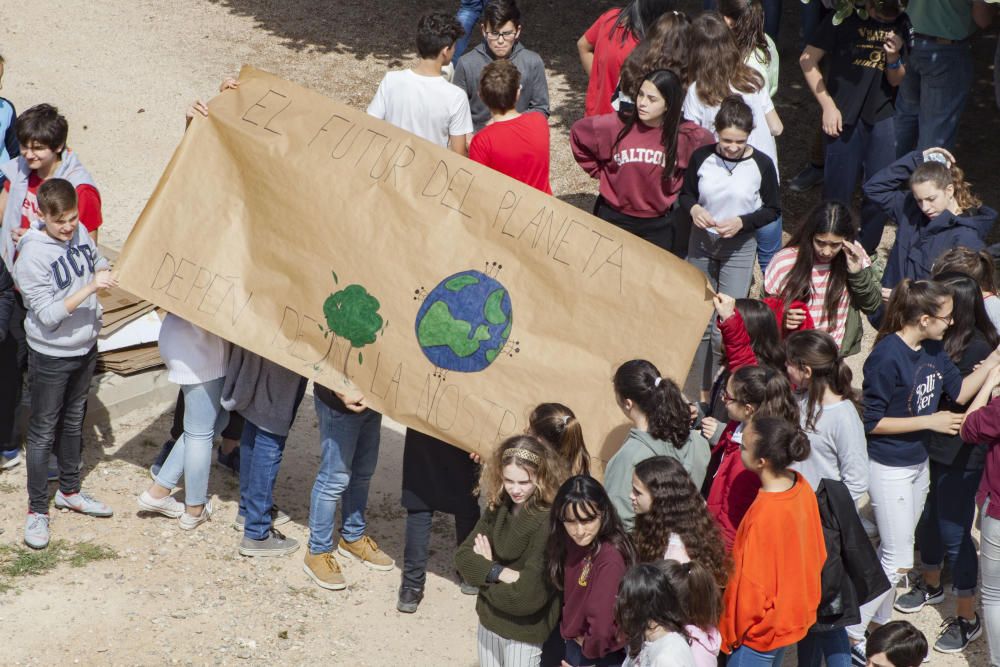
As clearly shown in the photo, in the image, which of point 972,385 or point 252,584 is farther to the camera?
point 252,584

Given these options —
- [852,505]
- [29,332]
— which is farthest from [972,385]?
[29,332]

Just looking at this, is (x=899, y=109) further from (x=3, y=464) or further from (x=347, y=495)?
(x=3, y=464)

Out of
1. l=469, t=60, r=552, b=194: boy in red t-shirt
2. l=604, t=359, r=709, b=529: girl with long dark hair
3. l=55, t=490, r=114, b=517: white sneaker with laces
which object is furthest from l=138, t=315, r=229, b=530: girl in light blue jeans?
l=604, t=359, r=709, b=529: girl with long dark hair

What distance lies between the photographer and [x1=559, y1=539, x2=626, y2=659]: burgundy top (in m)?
4.75

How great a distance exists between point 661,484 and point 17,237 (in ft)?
13.1

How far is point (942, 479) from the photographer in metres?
6.35

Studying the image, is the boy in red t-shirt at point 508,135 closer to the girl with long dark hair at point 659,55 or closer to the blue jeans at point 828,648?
the girl with long dark hair at point 659,55

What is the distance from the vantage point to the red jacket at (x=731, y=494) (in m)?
5.20

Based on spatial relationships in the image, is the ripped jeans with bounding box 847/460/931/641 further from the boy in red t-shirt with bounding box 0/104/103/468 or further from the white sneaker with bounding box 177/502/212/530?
the boy in red t-shirt with bounding box 0/104/103/468

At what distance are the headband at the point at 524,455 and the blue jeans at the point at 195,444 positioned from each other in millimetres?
2185

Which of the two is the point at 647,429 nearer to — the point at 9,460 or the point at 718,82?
the point at 718,82

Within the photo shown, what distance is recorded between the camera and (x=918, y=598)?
6.57m

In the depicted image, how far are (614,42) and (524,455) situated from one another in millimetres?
4494

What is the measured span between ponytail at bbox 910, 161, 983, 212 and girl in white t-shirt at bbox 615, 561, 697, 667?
3449mm
